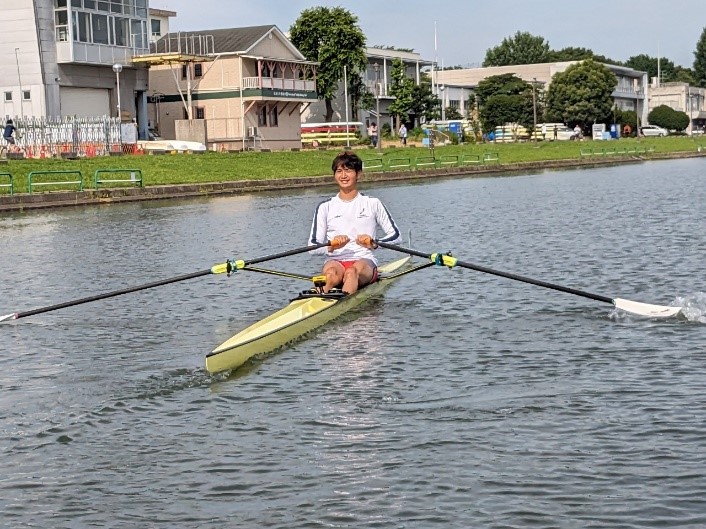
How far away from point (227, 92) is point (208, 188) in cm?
2681

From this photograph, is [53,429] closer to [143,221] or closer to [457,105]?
[143,221]

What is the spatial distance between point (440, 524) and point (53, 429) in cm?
347

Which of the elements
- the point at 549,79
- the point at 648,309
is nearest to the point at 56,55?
the point at 648,309

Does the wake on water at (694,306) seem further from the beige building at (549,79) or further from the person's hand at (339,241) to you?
Answer: the beige building at (549,79)

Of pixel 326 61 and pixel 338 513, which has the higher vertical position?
pixel 326 61

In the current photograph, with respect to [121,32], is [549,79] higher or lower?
lower

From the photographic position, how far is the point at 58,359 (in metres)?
11.1

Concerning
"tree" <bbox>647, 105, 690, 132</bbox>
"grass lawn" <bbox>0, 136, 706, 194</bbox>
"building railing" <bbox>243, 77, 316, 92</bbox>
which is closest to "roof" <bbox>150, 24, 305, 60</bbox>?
"building railing" <bbox>243, 77, 316, 92</bbox>

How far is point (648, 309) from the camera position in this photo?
476 inches

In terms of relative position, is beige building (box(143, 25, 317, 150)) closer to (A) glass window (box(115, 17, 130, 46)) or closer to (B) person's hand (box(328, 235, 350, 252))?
(A) glass window (box(115, 17, 130, 46))

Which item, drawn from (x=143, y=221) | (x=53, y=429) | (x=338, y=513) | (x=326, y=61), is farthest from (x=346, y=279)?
(x=326, y=61)

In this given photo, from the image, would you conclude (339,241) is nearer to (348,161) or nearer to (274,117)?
(348,161)

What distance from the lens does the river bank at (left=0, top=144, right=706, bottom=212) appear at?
34.2 metres

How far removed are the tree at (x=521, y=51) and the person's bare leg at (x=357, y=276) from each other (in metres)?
161
